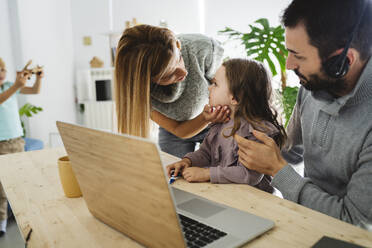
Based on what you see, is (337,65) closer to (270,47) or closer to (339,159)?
(339,159)

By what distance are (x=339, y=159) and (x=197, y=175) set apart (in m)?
0.41

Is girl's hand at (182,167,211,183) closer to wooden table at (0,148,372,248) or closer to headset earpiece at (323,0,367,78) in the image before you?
wooden table at (0,148,372,248)

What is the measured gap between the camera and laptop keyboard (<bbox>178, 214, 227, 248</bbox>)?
0.56 m

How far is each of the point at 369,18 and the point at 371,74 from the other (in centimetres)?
14

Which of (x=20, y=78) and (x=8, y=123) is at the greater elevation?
(x=20, y=78)

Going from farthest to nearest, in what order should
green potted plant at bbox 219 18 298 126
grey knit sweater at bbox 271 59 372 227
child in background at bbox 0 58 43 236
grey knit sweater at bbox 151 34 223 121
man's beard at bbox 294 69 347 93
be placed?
child in background at bbox 0 58 43 236
green potted plant at bbox 219 18 298 126
grey knit sweater at bbox 151 34 223 121
man's beard at bbox 294 69 347 93
grey knit sweater at bbox 271 59 372 227

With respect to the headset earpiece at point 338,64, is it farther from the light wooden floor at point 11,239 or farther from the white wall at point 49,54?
the white wall at point 49,54

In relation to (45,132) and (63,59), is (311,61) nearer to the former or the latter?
(45,132)

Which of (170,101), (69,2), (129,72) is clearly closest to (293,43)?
(129,72)

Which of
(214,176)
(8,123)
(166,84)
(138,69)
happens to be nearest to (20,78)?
(8,123)

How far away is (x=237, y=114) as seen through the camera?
1.18 meters

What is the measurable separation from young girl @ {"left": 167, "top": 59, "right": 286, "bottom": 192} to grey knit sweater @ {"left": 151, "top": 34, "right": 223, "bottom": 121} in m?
0.24

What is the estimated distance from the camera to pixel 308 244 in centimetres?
57

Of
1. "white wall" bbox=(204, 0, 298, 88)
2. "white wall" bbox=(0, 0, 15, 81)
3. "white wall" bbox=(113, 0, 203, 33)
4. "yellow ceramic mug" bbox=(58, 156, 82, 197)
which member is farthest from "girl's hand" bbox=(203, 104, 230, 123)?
"white wall" bbox=(113, 0, 203, 33)
